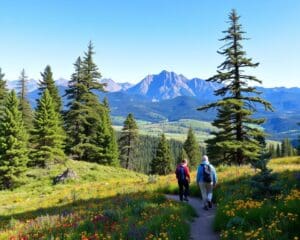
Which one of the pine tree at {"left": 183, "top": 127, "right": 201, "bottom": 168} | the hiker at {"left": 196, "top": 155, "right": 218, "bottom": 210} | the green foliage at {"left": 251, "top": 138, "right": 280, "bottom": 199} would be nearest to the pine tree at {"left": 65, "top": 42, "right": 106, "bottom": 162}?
the pine tree at {"left": 183, "top": 127, "right": 201, "bottom": 168}

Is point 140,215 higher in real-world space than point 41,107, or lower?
lower

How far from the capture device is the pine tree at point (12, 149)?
3916cm

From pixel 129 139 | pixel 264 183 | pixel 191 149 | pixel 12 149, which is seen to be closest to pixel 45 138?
pixel 12 149

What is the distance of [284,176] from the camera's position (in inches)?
615

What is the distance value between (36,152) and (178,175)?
105ft

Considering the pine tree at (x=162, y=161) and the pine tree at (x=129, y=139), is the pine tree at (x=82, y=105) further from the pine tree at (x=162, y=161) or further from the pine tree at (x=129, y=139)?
the pine tree at (x=162, y=161)

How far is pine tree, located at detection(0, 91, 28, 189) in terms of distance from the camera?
39.2m

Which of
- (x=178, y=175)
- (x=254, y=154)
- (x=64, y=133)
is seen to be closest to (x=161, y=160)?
(x=64, y=133)

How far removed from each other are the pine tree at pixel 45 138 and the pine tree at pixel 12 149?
179 inches

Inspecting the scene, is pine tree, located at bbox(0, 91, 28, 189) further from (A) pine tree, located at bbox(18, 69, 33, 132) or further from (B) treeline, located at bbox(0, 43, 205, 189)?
(A) pine tree, located at bbox(18, 69, 33, 132)

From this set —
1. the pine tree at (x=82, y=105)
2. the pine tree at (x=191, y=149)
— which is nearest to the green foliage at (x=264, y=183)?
the pine tree at (x=82, y=105)

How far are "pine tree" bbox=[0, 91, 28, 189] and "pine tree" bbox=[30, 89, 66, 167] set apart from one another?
454cm

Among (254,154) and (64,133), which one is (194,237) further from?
(64,133)

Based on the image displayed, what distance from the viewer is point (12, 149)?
1566 inches
